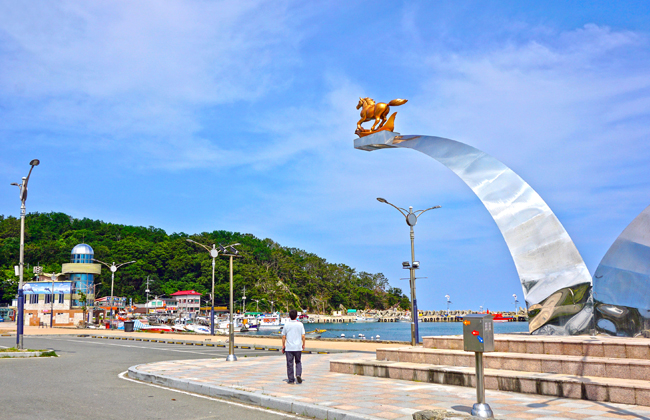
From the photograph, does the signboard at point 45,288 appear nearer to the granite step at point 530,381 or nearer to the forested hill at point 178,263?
the forested hill at point 178,263

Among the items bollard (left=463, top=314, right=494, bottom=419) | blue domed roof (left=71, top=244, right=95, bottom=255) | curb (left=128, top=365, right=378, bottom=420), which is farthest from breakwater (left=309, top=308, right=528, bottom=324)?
bollard (left=463, top=314, right=494, bottom=419)

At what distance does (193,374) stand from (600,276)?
9579 millimetres

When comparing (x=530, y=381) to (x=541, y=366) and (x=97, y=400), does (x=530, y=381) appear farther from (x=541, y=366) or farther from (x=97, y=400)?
→ (x=97, y=400)

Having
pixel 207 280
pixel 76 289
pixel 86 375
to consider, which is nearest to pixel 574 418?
pixel 86 375

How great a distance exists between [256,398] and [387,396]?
2244 mm

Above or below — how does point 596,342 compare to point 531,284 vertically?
below

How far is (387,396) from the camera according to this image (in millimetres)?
9031

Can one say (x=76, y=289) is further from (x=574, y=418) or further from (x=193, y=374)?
(x=574, y=418)

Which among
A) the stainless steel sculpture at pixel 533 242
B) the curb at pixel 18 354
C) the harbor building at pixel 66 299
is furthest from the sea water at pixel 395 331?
the curb at pixel 18 354

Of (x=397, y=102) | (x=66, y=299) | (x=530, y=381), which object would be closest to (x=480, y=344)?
(x=530, y=381)

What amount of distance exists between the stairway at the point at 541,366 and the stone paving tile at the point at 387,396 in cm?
22

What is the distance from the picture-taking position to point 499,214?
13.9 m

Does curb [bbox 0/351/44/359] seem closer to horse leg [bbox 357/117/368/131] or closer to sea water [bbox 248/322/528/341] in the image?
horse leg [bbox 357/117/368/131]

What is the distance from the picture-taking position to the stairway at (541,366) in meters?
8.32
